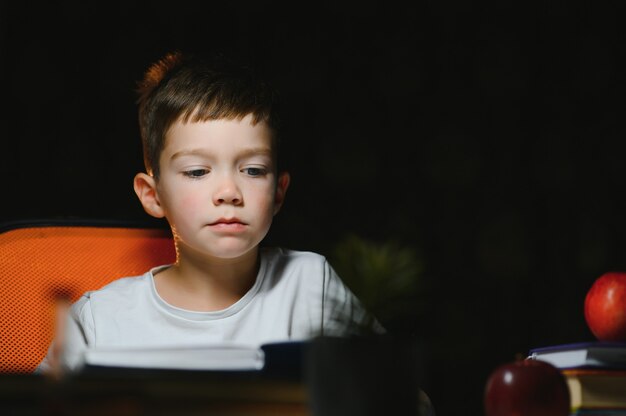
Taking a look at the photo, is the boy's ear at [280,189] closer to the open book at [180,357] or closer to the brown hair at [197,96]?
the brown hair at [197,96]

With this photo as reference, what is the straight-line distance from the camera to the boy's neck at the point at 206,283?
1277 millimetres

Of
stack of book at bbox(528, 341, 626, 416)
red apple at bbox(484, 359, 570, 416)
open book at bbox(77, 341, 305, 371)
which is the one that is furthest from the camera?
stack of book at bbox(528, 341, 626, 416)

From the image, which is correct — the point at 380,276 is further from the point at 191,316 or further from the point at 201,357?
the point at 191,316

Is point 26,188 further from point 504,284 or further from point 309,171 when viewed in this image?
point 504,284

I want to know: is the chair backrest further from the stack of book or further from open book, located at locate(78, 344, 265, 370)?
the stack of book

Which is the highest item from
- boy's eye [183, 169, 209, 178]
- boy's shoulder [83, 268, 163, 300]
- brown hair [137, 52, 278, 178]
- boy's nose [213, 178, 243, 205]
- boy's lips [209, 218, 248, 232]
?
brown hair [137, 52, 278, 178]

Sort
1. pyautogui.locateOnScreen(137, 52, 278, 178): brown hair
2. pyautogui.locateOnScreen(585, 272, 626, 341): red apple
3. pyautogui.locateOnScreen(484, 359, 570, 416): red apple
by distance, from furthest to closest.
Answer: pyautogui.locateOnScreen(137, 52, 278, 178): brown hair
pyautogui.locateOnScreen(585, 272, 626, 341): red apple
pyautogui.locateOnScreen(484, 359, 570, 416): red apple

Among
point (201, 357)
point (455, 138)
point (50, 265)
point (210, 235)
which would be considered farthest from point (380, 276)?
point (455, 138)

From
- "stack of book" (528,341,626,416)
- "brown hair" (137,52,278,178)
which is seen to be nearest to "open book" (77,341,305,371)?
"stack of book" (528,341,626,416)

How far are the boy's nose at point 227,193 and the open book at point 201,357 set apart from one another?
1.48ft

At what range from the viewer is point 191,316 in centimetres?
125

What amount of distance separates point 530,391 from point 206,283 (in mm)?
612

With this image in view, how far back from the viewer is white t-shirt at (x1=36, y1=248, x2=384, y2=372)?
124 cm

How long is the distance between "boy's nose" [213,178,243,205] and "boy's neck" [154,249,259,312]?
0.46 feet
